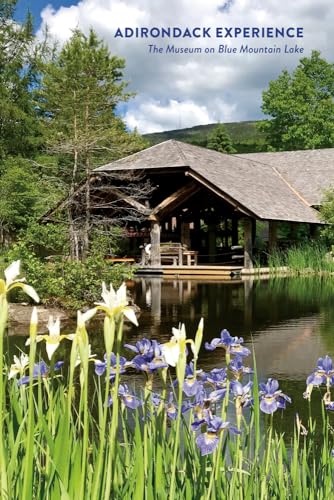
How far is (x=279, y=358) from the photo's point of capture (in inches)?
332

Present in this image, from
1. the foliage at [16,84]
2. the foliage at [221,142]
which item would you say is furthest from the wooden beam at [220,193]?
the foliage at [221,142]

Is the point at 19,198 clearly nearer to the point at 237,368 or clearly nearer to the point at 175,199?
the point at 175,199

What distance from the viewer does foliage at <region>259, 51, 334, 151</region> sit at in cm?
4344

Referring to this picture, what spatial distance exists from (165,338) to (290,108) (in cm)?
3645

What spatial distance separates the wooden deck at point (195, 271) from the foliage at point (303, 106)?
22.7 metres

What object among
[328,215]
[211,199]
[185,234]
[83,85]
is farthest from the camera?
[83,85]

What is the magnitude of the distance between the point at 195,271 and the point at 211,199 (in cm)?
539

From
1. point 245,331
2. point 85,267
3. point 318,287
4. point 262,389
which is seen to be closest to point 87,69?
point 318,287

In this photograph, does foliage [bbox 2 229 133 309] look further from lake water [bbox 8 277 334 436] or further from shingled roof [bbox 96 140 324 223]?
shingled roof [bbox 96 140 324 223]

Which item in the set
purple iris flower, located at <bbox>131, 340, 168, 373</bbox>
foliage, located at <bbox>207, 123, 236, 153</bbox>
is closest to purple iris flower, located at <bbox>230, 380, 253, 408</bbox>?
purple iris flower, located at <bbox>131, 340, 168, 373</bbox>

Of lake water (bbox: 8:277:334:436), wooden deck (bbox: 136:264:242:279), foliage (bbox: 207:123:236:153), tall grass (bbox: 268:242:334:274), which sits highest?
foliage (bbox: 207:123:236:153)

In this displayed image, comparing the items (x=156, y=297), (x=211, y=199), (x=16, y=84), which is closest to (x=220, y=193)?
(x=211, y=199)

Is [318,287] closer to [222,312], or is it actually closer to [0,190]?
[222,312]

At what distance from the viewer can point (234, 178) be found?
26.0 m
